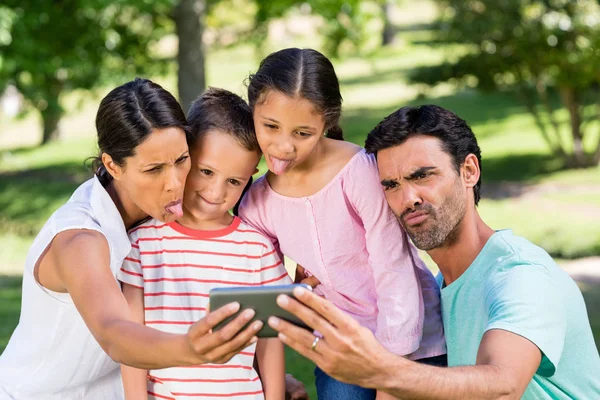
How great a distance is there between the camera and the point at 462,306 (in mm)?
3451

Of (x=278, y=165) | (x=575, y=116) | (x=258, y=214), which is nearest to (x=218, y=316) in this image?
(x=278, y=165)

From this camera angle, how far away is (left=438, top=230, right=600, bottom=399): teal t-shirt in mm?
3023

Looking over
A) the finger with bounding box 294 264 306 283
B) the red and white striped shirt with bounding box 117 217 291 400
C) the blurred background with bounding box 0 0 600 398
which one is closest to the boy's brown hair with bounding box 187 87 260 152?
the red and white striped shirt with bounding box 117 217 291 400

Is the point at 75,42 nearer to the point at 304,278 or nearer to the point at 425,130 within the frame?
the point at 304,278

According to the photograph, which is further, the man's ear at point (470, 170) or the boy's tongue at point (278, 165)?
the man's ear at point (470, 170)

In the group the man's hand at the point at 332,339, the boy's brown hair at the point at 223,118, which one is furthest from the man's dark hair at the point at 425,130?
the man's hand at the point at 332,339

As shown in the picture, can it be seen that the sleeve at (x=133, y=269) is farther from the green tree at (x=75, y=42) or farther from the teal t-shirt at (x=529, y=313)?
the green tree at (x=75, y=42)

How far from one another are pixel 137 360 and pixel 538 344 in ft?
4.22

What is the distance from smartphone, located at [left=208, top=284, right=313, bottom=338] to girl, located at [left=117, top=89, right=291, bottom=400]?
99 centimetres

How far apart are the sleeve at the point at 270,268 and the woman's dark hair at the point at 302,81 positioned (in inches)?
21.7

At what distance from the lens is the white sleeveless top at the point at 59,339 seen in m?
3.24

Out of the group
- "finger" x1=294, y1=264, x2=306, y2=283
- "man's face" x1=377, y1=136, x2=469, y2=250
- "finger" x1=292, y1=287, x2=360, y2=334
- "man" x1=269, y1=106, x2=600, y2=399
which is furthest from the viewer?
"finger" x1=294, y1=264, x2=306, y2=283

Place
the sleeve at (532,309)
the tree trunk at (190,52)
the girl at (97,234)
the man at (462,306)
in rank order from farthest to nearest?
the tree trunk at (190,52), the girl at (97,234), the sleeve at (532,309), the man at (462,306)

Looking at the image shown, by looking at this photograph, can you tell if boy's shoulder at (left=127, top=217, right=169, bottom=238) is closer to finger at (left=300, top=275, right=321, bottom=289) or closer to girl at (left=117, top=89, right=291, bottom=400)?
girl at (left=117, top=89, right=291, bottom=400)
